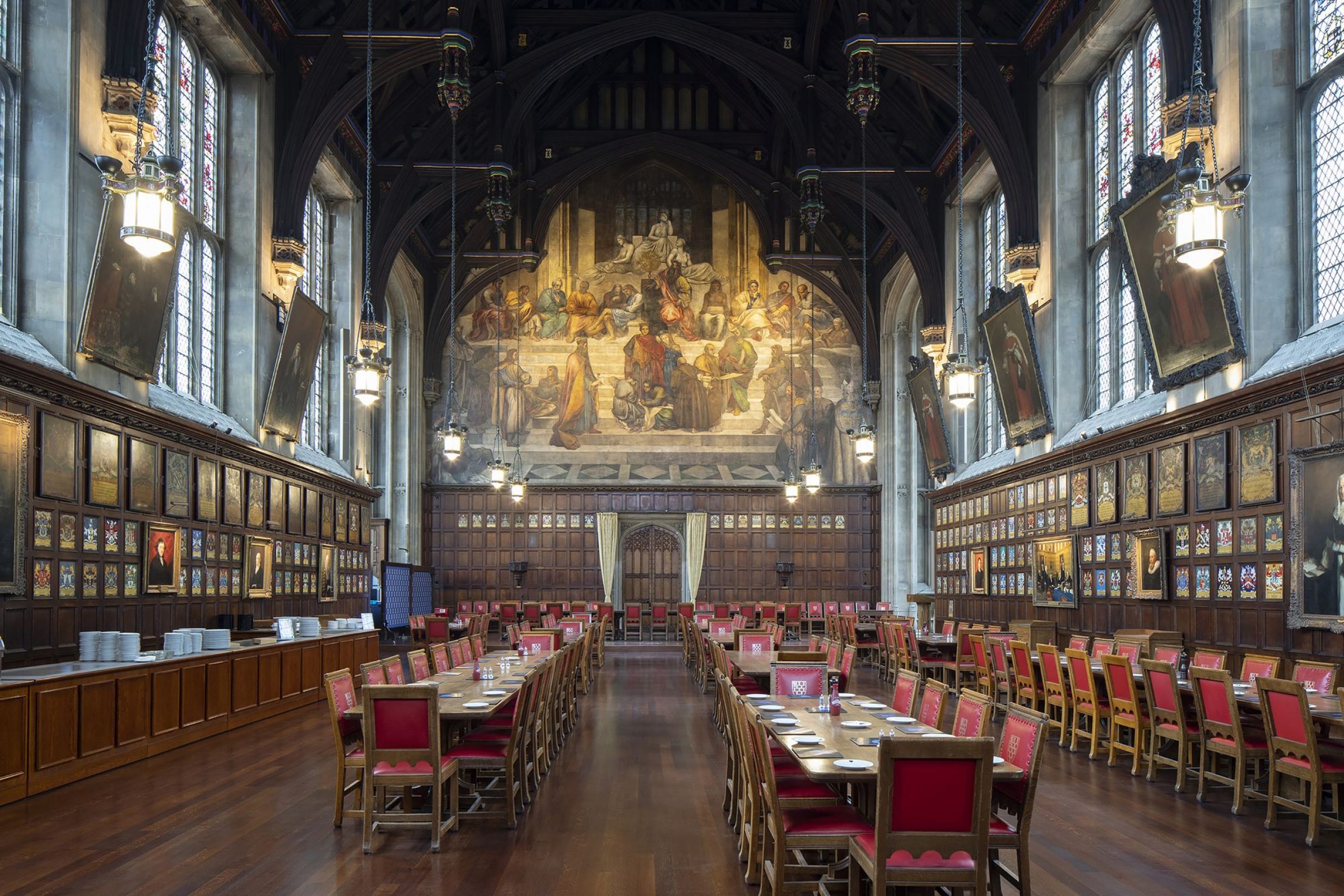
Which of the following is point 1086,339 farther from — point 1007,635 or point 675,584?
point 675,584

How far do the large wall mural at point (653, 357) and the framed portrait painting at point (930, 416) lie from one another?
5.40 metres

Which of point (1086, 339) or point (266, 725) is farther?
point (1086, 339)

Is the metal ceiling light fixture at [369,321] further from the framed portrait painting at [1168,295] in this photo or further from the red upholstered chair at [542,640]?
the framed portrait painting at [1168,295]

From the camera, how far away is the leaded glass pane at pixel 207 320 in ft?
52.2

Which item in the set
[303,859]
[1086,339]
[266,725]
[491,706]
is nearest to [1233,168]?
[1086,339]

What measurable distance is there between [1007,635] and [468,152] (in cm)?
1715

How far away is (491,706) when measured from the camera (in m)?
7.41

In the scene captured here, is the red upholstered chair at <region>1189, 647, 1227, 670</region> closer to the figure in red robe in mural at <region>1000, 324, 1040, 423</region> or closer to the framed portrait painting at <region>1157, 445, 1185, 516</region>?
the framed portrait painting at <region>1157, 445, 1185, 516</region>

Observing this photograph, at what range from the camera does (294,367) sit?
1738 cm

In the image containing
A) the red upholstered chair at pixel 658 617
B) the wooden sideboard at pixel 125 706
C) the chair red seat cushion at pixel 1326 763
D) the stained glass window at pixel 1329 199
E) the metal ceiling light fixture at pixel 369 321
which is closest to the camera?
the chair red seat cushion at pixel 1326 763

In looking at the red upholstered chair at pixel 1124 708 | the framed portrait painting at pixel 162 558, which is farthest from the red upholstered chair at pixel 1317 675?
the framed portrait painting at pixel 162 558

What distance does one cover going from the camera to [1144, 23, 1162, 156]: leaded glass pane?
48.5 ft

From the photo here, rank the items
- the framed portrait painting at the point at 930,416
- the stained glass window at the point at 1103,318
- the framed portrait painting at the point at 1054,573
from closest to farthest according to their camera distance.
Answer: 1. the framed portrait painting at the point at 1054,573
2. the stained glass window at the point at 1103,318
3. the framed portrait painting at the point at 930,416

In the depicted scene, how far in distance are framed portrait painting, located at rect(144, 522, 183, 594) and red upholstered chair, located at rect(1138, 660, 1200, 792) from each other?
35.3ft
